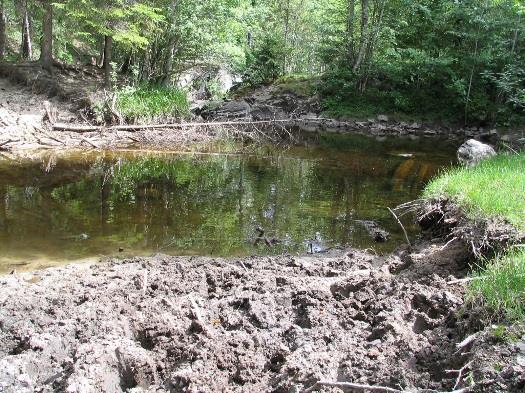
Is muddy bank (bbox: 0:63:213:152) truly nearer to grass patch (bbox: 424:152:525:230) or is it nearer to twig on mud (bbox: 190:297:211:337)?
grass patch (bbox: 424:152:525:230)

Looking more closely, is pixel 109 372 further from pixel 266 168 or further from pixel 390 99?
pixel 390 99

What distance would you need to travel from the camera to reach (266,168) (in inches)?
579

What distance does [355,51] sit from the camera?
29.4m

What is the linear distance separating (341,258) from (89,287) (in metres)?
3.48

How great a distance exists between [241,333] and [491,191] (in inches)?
162

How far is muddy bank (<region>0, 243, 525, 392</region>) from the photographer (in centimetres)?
370

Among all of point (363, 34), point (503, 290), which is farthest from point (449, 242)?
point (363, 34)

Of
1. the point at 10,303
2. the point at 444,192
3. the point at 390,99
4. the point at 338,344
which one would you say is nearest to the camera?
the point at 338,344

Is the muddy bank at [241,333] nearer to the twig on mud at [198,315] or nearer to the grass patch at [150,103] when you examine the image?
the twig on mud at [198,315]

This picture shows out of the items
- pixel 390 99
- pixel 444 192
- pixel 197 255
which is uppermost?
pixel 390 99

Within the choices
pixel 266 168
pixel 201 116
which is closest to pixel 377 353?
pixel 266 168

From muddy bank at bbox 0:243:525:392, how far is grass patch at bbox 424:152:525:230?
801 mm

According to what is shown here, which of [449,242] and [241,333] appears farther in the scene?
[449,242]

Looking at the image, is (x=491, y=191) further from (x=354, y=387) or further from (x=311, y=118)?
(x=311, y=118)
